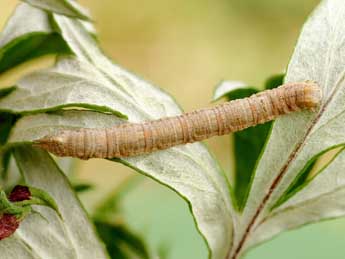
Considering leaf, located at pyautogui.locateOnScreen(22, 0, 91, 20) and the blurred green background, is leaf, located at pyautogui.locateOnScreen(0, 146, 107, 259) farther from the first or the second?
the blurred green background

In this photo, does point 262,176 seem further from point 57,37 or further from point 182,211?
point 182,211

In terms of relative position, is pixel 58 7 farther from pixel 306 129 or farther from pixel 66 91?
pixel 306 129

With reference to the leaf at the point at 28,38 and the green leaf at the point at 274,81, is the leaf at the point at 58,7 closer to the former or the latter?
the leaf at the point at 28,38

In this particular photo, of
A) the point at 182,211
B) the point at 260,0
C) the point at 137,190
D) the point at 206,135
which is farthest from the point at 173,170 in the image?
the point at 260,0

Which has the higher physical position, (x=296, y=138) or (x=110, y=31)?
(x=296, y=138)

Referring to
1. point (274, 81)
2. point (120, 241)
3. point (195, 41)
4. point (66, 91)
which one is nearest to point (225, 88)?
point (274, 81)

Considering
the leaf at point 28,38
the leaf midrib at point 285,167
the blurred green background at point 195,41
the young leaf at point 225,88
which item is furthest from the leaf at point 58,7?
the blurred green background at point 195,41
